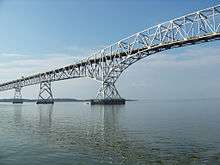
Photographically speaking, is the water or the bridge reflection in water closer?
the water

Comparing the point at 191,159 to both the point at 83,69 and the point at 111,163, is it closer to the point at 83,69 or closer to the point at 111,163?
the point at 111,163

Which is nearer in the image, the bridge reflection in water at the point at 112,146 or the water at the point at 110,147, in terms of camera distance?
the water at the point at 110,147

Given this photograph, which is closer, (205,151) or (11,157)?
(11,157)

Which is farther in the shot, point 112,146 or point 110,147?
point 112,146

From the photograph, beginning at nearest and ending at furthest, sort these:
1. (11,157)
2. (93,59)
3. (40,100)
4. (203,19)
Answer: (11,157) → (203,19) → (93,59) → (40,100)

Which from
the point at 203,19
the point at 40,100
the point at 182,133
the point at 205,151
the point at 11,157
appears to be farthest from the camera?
the point at 40,100

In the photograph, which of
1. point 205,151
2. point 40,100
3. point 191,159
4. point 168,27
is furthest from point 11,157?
point 40,100

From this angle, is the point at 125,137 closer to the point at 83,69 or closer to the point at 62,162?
the point at 62,162

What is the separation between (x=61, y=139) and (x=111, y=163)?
36.9ft

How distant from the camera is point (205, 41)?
66.0 meters

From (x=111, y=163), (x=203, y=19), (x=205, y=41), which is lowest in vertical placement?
(x=111, y=163)

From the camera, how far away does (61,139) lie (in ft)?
109

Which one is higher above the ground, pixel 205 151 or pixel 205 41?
pixel 205 41

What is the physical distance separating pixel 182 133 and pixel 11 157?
62.1ft
